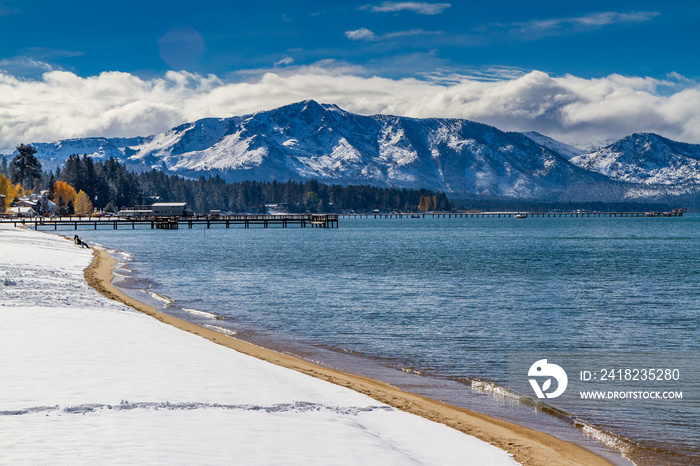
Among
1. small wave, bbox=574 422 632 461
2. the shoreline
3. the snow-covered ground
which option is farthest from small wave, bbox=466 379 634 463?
the snow-covered ground

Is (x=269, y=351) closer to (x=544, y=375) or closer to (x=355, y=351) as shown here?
(x=355, y=351)

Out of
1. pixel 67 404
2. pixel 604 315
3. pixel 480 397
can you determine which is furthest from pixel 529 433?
pixel 604 315

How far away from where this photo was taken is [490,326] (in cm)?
2800

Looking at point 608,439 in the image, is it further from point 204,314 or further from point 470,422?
point 204,314

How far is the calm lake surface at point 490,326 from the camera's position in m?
15.9

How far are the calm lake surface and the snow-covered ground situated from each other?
4460mm

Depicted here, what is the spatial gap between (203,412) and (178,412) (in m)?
0.45

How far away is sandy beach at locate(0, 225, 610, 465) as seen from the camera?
928 cm

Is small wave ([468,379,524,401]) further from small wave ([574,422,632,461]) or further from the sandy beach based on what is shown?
small wave ([574,422,632,461])

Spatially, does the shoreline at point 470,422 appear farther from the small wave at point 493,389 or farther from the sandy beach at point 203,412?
the small wave at point 493,389

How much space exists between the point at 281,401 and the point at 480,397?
6.72m

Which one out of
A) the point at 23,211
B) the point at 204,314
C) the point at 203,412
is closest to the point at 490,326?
the point at 204,314

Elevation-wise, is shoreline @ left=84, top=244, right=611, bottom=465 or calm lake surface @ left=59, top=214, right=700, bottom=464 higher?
shoreline @ left=84, top=244, right=611, bottom=465

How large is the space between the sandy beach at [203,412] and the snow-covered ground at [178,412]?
0.11 feet
